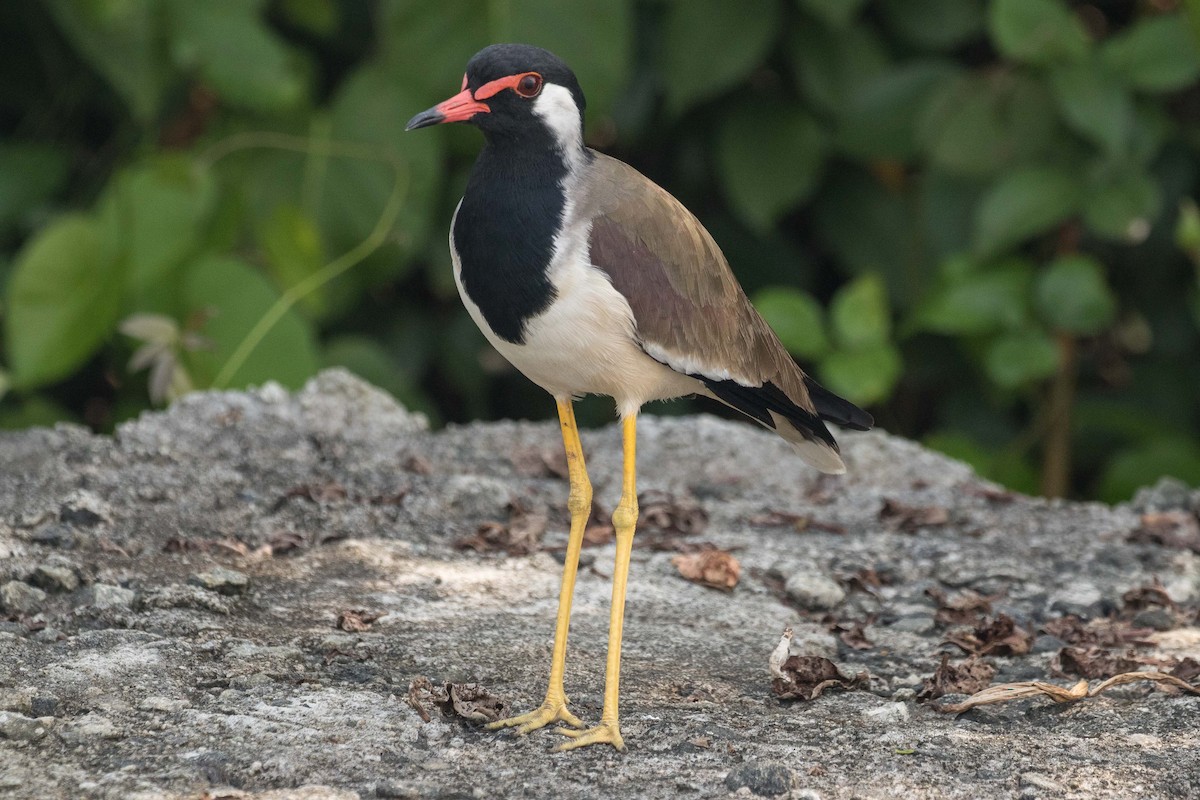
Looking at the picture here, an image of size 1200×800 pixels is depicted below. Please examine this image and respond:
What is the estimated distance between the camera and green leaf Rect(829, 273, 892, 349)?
5219 millimetres

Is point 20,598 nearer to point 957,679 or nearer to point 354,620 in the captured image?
point 354,620

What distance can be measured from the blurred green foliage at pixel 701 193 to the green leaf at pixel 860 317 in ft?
0.04

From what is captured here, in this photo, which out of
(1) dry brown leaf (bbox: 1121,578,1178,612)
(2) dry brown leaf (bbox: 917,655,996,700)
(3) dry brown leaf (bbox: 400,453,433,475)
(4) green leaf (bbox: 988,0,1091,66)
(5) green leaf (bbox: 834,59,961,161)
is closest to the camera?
(2) dry brown leaf (bbox: 917,655,996,700)

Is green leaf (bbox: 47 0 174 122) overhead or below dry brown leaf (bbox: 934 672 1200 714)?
overhead

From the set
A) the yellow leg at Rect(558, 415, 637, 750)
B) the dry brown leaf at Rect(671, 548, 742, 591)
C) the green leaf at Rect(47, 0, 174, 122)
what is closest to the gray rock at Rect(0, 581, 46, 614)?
the yellow leg at Rect(558, 415, 637, 750)

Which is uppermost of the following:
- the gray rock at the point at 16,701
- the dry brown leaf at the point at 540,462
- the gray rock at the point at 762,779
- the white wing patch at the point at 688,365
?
the dry brown leaf at the point at 540,462

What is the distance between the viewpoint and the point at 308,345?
195 inches

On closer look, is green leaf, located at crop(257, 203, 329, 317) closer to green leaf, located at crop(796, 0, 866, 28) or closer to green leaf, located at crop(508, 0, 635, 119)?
green leaf, located at crop(508, 0, 635, 119)

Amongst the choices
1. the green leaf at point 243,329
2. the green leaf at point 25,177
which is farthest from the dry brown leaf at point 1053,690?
the green leaf at point 25,177

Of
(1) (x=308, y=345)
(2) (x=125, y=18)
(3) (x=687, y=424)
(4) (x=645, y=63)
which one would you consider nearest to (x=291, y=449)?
(1) (x=308, y=345)

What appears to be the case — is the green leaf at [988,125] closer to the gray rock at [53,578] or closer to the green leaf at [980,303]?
the green leaf at [980,303]

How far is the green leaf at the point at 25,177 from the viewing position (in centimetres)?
560

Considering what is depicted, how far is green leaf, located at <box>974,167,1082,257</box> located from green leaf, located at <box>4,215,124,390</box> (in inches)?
112

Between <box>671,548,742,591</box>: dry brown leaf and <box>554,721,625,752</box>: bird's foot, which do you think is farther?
<box>671,548,742,591</box>: dry brown leaf
